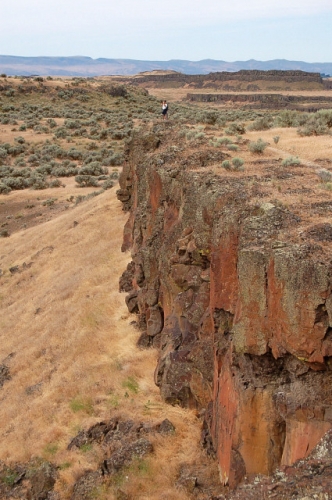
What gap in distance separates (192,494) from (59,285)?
48.5ft

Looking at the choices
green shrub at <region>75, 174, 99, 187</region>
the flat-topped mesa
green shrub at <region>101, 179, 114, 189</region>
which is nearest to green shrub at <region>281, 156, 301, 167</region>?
green shrub at <region>101, 179, 114, 189</region>

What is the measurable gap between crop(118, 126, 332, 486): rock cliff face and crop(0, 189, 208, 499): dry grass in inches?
42.1

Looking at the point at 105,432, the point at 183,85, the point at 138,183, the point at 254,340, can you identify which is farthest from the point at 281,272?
the point at 183,85

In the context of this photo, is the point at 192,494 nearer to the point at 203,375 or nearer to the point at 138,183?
the point at 203,375

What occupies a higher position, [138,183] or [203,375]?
[138,183]

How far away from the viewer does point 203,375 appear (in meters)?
12.2

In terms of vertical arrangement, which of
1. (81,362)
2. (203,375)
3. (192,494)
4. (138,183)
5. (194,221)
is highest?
(194,221)

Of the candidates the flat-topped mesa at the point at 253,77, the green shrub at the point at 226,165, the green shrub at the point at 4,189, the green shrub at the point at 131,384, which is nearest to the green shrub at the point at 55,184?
the green shrub at the point at 4,189

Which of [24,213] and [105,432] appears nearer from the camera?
[105,432]

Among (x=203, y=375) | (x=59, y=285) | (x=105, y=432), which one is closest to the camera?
(x=203, y=375)

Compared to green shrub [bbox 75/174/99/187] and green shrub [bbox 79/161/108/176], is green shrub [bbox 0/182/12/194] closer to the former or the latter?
green shrub [bbox 75/174/99/187]

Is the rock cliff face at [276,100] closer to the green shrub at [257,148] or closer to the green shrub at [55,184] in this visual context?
the green shrub at [55,184]

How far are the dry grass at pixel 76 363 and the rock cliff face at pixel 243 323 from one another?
107cm

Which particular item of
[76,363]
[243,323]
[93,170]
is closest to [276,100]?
[93,170]
